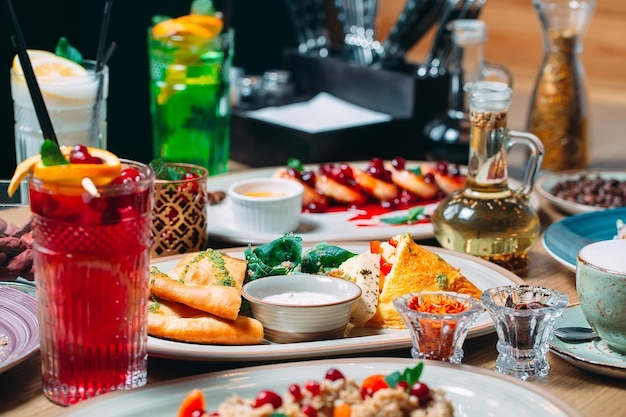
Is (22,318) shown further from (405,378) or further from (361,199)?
(361,199)

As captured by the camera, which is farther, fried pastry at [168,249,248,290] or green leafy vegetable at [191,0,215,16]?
green leafy vegetable at [191,0,215,16]

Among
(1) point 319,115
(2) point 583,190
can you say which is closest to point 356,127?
(1) point 319,115

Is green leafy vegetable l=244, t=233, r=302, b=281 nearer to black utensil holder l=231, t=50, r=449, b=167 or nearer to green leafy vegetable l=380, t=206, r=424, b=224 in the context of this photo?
green leafy vegetable l=380, t=206, r=424, b=224

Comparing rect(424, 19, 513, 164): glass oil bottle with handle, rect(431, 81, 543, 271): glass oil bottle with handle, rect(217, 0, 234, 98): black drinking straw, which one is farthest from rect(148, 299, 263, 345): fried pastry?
rect(424, 19, 513, 164): glass oil bottle with handle

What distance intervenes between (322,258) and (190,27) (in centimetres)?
90

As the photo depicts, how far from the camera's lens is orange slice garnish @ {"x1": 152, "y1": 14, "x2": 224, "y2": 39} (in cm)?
216

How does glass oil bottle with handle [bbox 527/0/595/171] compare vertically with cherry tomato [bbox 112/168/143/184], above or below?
below

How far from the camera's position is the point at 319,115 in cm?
256

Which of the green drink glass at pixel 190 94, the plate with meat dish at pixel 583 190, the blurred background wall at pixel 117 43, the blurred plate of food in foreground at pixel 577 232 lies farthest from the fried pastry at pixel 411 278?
the blurred background wall at pixel 117 43

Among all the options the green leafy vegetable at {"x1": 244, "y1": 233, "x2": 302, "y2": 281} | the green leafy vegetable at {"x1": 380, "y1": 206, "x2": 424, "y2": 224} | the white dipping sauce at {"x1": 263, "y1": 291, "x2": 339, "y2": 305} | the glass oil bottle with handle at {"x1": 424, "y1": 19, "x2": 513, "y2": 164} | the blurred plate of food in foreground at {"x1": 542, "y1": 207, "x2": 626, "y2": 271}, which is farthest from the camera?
the glass oil bottle with handle at {"x1": 424, "y1": 19, "x2": 513, "y2": 164}

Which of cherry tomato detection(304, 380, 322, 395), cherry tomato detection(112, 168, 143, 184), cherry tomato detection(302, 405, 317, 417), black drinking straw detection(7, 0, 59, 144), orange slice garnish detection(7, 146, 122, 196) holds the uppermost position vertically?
black drinking straw detection(7, 0, 59, 144)

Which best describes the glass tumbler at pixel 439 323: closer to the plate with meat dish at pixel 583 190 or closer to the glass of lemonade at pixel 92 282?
the glass of lemonade at pixel 92 282

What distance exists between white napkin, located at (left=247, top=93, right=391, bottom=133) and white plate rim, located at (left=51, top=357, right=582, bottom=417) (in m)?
1.26

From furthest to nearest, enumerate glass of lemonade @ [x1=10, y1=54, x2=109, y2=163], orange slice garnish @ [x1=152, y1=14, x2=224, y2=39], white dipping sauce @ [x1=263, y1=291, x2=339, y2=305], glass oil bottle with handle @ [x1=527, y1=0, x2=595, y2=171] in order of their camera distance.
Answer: glass oil bottle with handle @ [x1=527, y1=0, x2=595, y2=171] → orange slice garnish @ [x1=152, y1=14, x2=224, y2=39] → glass of lemonade @ [x1=10, y1=54, x2=109, y2=163] → white dipping sauce @ [x1=263, y1=291, x2=339, y2=305]
